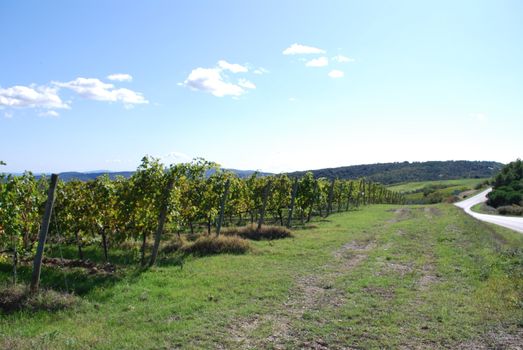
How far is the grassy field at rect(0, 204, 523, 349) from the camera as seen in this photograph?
260 inches

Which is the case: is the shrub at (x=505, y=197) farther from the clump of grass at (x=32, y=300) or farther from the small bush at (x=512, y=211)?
the clump of grass at (x=32, y=300)

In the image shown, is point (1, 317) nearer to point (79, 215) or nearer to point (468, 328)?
point (79, 215)

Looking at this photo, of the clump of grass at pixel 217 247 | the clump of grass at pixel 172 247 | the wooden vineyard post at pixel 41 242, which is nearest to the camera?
the wooden vineyard post at pixel 41 242

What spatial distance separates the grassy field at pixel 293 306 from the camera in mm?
6594

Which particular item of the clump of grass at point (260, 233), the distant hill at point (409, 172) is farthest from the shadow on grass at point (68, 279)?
the distant hill at point (409, 172)

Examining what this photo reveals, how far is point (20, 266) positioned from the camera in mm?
11688

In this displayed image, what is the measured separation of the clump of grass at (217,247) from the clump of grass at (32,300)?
6841 mm

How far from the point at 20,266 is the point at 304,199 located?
861 inches

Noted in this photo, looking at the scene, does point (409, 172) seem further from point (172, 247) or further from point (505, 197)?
point (172, 247)

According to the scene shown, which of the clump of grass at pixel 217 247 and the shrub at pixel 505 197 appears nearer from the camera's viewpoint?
the clump of grass at pixel 217 247

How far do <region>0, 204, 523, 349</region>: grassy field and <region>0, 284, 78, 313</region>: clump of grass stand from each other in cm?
25

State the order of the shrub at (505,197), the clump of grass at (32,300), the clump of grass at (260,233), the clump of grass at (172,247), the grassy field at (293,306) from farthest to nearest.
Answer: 1. the shrub at (505,197)
2. the clump of grass at (260,233)
3. the clump of grass at (172,247)
4. the clump of grass at (32,300)
5. the grassy field at (293,306)

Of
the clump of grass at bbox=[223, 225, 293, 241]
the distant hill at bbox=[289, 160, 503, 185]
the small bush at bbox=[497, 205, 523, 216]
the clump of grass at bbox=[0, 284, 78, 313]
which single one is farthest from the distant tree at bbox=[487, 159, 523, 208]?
the distant hill at bbox=[289, 160, 503, 185]

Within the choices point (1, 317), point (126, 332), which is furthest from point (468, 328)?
point (1, 317)
